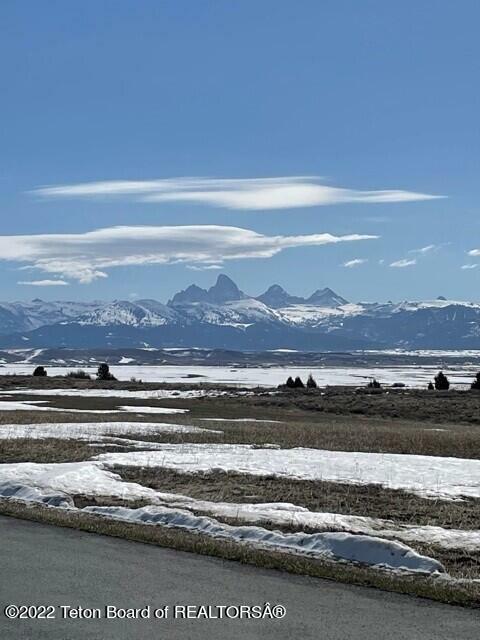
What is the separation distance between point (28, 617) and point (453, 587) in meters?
4.78

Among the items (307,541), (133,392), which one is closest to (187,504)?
(307,541)

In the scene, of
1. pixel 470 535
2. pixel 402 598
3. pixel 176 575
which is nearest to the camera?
pixel 402 598

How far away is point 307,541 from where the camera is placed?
11.8m

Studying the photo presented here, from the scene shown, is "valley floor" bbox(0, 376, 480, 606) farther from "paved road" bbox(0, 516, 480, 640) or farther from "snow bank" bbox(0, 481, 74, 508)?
"paved road" bbox(0, 516, 480, 640)

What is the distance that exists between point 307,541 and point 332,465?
11070 millimetres

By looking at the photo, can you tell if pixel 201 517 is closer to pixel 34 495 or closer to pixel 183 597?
pixel 34 495

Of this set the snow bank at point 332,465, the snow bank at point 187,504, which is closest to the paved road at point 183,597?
the snow bank at point 187,504

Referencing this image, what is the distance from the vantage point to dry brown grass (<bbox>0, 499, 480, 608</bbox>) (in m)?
9.30

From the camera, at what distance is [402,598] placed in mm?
9023

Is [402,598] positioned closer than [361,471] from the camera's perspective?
Yes

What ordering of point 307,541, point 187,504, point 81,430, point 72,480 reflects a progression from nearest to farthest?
point 307,541 < point 187,504 < point 72,480 < point 81,430

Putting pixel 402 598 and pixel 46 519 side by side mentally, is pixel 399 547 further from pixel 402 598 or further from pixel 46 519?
pixel 46 519

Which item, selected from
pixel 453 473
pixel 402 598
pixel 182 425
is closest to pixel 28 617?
pixel 402 598

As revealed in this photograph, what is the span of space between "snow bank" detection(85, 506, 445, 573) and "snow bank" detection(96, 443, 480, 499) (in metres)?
6.32
